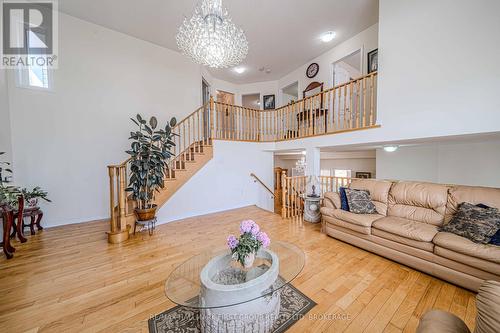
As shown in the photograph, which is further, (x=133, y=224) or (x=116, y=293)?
(x=133, y=224)

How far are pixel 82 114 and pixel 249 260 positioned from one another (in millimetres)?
4797

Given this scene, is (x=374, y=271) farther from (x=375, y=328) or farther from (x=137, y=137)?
(x=137, y=137)

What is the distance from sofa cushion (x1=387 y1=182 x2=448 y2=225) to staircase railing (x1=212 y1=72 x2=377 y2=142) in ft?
5.05

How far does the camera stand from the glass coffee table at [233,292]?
1.31 meters

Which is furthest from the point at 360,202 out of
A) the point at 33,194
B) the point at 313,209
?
the point at 33,194

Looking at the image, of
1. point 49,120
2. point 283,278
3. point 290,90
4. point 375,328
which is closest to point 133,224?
point 49,120

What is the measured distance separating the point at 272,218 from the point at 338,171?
3213 millimetres

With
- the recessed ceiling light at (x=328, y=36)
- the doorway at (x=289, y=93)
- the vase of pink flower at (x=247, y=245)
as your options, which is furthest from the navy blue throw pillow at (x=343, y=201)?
the doorway at (x=289, y=93)

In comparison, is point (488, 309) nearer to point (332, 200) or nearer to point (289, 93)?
point (332, 200)

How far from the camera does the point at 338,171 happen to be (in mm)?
6223

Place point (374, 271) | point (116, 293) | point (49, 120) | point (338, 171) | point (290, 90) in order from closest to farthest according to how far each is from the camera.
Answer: point (116, 293) < point (374, 271) < point (49, 120) < point (338, 171) < point (290, 90)

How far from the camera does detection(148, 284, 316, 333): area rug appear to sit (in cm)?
154

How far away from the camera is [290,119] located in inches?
213

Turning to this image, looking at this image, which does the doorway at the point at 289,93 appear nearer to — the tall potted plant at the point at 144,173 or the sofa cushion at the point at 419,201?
the sofa cushion at the point at 419,201
